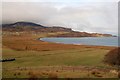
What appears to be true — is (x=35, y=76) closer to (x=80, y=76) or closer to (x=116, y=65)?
(x=80, y=76)

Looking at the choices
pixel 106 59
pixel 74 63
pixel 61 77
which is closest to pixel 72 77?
pixel 61 77

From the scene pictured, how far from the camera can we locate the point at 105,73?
130ft

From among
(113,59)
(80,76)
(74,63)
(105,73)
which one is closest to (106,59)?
(113,59)

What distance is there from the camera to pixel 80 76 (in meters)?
36.8

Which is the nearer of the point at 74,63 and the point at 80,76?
the point at 80,76

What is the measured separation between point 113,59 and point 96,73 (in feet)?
45.4

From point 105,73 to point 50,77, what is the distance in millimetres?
9334

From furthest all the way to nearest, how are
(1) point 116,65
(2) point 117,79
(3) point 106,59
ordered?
(3) point 106,59
(1) point 116,65
(2) point 117,79

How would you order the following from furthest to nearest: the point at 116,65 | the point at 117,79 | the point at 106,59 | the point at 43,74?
1. the point at 106,59
2. the point at 116,65
3. the point at 43,74
4. the point at 117,79

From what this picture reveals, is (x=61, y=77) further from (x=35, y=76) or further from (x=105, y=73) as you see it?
(x=105, y=73)

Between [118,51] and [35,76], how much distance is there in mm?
24163

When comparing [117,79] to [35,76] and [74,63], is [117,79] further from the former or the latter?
[74,63]

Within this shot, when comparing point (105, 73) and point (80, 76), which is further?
point (105, 73)

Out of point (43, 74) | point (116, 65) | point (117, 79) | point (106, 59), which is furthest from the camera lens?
point (106, 59)
